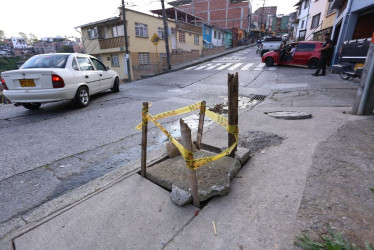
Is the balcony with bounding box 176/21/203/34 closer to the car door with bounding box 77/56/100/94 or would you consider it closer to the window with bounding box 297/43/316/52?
the window with bounding box 297/43/316/52

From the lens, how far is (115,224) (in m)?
1.88

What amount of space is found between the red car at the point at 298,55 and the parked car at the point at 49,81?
1224 cm

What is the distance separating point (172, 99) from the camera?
7.32 metres

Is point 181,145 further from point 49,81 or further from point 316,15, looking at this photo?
point 316,15

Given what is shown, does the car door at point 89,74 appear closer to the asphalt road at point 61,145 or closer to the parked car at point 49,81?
the parked car at point 49,81

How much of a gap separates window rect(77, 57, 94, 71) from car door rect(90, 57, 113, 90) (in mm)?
353

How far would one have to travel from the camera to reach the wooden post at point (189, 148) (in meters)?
1.70

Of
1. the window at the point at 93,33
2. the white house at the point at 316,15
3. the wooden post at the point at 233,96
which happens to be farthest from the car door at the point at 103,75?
the window at the point at 93,33

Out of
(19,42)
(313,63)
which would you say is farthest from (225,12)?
(19,42)

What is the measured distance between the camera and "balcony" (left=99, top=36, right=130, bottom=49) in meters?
21.9

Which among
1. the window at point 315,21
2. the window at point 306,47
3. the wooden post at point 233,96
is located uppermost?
the window at point 315,21

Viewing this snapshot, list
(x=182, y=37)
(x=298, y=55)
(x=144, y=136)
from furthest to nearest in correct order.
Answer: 1. (x=182, y=37)
2. (x=298, y=55)
3. (x=144, y=136)

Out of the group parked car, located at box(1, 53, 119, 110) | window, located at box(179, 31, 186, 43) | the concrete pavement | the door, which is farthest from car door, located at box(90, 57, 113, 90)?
window, located at box(179, 31, 186, 43)

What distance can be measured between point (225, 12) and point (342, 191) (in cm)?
5138
